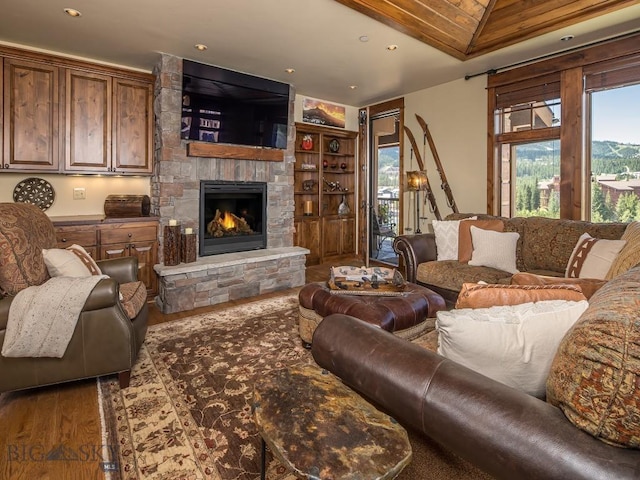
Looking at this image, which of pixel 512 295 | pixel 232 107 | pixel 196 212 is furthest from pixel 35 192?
pixel 512 295

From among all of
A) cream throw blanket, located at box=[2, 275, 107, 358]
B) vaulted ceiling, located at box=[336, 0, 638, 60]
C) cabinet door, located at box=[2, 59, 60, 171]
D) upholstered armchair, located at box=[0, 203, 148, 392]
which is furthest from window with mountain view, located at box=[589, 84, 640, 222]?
cabinet door, located at box=[2, 59, 60, 171]

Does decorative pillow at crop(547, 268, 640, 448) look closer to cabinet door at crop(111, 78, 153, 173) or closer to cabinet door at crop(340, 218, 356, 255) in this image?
cabinet door at crop(111, 78, 153, 173)

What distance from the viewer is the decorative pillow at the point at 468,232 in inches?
138

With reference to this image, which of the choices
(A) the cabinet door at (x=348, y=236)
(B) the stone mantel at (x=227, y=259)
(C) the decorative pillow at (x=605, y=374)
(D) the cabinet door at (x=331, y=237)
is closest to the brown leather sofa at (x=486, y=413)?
(C) the decorative pillow at (x=605, y=374)

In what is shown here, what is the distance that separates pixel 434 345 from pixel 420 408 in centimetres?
76

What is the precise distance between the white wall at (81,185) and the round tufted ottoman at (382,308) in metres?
2.81

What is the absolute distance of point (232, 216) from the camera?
454cm

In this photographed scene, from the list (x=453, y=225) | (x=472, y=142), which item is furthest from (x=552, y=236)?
(x=472, y=142)

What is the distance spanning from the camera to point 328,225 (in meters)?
6.01

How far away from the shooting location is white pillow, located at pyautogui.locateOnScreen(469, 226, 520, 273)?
3.29 metres

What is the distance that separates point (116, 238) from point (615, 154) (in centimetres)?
501

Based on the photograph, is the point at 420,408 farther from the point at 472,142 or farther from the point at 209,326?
the point at 472,142

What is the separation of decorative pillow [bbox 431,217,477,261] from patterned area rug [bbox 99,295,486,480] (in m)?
1.69

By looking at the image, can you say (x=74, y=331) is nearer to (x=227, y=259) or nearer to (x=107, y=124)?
(x=227, y=259)
